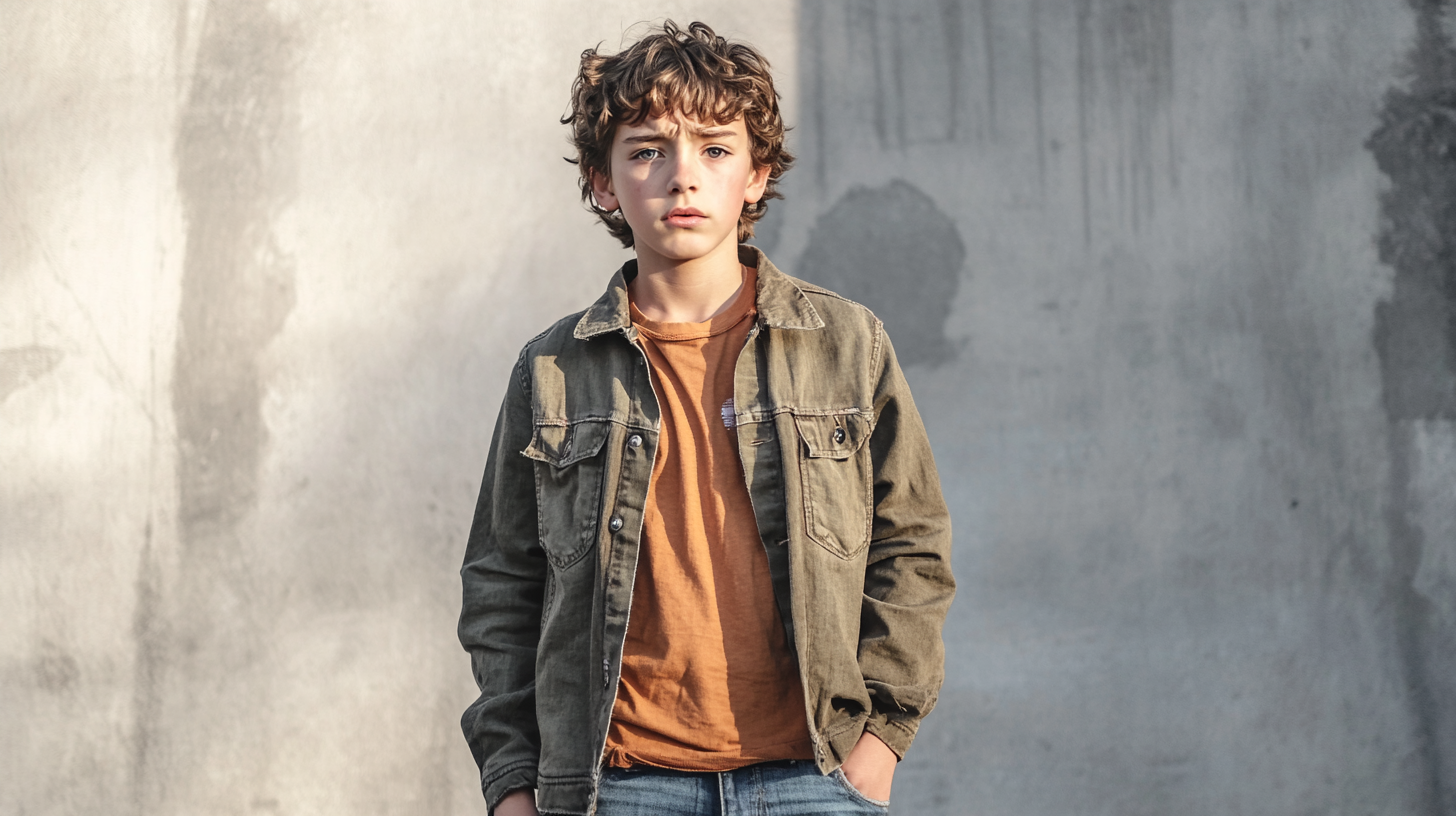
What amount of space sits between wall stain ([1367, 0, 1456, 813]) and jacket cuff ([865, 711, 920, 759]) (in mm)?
1900

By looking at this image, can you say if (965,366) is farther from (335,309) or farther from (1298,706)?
(335,309)

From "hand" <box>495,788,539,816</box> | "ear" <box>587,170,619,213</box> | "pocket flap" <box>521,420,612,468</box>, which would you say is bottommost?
"hand" <box>495,788,539,816</box>

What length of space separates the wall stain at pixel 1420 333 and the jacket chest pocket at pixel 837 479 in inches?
75.5

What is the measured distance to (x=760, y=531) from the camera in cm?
148

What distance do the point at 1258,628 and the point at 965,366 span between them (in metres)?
0.97

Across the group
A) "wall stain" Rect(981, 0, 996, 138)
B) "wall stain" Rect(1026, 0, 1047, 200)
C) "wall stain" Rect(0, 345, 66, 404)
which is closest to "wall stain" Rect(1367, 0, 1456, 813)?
"wall stain" Rect(1026, 0, 1047, 200)

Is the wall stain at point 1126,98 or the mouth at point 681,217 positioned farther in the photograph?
the wall stain at point 1126,98

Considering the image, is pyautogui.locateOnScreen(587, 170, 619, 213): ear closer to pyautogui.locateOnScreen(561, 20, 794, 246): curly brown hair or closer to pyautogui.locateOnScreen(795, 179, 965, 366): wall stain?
pyautogui.locateOnScreen(561, 20, 794, 246): curly brown hair

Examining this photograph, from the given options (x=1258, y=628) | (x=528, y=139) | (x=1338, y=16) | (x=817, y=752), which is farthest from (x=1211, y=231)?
(x=817, y=752)

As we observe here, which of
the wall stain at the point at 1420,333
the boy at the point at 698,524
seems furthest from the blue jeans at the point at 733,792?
the wall stain at the point at 1420,333

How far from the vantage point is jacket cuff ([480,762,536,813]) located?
1.55 meters

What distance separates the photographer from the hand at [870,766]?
147 cm

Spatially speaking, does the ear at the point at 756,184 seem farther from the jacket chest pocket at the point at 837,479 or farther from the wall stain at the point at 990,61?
the wall stain at the point at 990,61

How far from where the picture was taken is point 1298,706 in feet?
9.16
